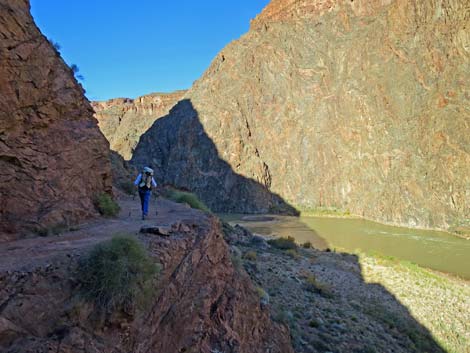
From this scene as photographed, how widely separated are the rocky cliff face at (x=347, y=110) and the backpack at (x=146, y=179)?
39.3 m

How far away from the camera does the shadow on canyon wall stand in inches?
2413

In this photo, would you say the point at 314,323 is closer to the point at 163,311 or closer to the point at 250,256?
the point at 250,256

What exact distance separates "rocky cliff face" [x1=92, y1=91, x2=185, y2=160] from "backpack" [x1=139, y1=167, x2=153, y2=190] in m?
98.3

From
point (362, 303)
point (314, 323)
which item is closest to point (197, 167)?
point (362, 303)

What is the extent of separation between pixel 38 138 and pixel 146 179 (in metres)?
2.38

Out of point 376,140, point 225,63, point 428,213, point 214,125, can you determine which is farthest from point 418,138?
point 225,63

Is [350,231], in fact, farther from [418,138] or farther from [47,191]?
[47,191]

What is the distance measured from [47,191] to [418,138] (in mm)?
47703

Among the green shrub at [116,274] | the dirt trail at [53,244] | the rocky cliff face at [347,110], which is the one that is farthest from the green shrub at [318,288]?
the rocky cliff face at [347,110]

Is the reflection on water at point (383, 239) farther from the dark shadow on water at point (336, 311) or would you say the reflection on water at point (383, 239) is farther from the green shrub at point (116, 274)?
the green shrub at point (116, 274)

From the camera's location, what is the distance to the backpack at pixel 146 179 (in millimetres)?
8156

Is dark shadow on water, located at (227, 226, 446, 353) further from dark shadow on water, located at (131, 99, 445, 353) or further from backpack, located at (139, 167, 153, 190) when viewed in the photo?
backpack, located at (139, 167, 153, 190)

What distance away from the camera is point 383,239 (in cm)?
3356

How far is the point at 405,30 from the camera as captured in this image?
5119cm
